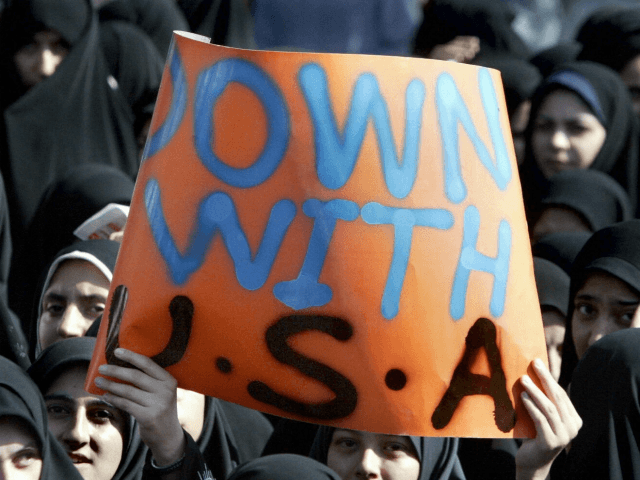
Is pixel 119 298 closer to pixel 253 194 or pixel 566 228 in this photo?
pixel 253 194

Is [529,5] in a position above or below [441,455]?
above

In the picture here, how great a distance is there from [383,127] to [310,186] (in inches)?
6.6

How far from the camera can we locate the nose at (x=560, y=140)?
5.17m

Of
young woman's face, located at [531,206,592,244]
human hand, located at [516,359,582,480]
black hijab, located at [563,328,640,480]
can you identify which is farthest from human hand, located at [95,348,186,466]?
young woman's face, located at [531,206,592,244]

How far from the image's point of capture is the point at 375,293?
7.08 feet

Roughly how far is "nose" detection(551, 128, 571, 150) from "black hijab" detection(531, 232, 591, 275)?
70 centimetres

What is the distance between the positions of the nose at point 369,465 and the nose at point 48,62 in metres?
3.08

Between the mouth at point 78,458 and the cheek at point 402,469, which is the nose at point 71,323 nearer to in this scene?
the mouth at point 78,458

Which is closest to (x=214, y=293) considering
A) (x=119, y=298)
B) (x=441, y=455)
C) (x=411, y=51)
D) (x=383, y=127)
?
(x=119, y=298)

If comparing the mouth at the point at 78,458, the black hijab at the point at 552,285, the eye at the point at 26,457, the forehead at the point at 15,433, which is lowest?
the mouth at the point at 78,458

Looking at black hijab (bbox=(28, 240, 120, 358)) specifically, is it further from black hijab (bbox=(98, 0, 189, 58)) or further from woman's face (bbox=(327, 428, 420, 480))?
black hijab (bbox=(98, 0, 189, 58))

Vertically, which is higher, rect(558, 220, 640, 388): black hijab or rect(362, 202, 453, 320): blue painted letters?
rect(362, 202, 453, 320): blue painted letters

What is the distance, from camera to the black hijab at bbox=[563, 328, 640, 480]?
112 inches

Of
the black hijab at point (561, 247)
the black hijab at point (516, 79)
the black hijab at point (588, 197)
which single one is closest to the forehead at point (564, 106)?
the black hijab at point (588, 197)
